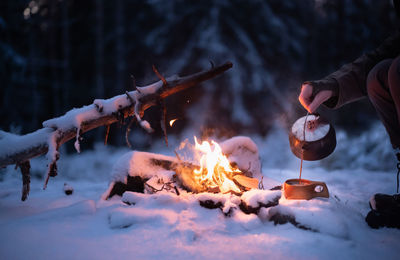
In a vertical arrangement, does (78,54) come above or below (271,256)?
above

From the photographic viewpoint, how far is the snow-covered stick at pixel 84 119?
8.19ft

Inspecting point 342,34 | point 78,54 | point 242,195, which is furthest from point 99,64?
point 342,34

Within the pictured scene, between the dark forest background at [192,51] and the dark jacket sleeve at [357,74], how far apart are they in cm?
451

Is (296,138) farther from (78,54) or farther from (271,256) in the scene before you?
(78,54)

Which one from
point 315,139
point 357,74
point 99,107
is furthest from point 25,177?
point 357,74

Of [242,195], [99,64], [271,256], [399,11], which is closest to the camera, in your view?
[271,256]

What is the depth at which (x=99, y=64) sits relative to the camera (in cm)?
855

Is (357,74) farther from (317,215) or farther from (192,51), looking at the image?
(192,51)

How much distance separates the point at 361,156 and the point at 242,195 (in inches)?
240

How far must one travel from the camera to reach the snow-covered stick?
2.50 metres

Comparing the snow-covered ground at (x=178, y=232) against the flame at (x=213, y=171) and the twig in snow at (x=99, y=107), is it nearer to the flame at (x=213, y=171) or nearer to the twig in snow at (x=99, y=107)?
the flame at (x=213, y=171)

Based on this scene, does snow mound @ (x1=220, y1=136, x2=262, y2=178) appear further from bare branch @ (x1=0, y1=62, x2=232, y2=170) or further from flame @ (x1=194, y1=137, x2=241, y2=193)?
bare branch @ (x1=0, y1=62, x2=232, y2=170)

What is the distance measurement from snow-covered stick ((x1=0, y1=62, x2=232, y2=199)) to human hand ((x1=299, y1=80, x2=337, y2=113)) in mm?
849

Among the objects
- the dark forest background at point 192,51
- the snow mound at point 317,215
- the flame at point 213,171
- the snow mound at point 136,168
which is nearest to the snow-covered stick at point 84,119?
the snow mound at point 136,168
